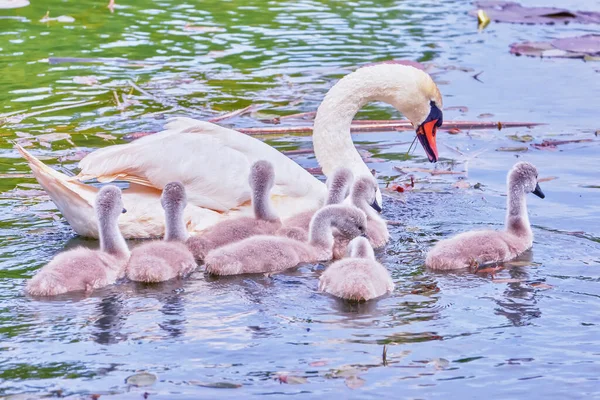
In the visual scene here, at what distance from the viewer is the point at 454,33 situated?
17.1 metres

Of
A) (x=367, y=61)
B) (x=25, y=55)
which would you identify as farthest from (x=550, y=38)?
(x=25, y=55)

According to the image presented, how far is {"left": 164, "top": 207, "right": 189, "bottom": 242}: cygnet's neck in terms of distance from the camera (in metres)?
7.79

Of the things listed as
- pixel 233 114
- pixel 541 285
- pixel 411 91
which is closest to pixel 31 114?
pixel 233 114

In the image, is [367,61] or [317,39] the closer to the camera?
[367,61]

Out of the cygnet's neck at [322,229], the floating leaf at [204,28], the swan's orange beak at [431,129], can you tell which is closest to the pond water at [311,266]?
the floating leaf at [204,28]

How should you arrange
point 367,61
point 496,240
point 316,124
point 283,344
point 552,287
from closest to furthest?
point 283,344, point 552,287, point 496,240, point 316,124, point 367,61

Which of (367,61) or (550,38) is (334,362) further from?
(550,38)

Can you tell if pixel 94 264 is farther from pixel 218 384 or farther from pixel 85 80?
pixel 85 80

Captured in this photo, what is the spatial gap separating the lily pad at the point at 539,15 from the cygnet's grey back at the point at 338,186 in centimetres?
955

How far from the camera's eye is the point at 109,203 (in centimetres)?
761

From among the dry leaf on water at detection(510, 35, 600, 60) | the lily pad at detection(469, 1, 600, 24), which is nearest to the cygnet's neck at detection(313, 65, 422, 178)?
the dry leaf on water at detection(510, 35, 600, 60)

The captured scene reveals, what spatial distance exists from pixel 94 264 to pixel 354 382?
7.05 ft

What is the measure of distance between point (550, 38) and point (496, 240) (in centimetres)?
923

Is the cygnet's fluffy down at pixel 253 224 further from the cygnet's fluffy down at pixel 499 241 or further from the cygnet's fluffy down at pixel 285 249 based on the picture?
the cygnet's fluffy down at pixel 499 241
